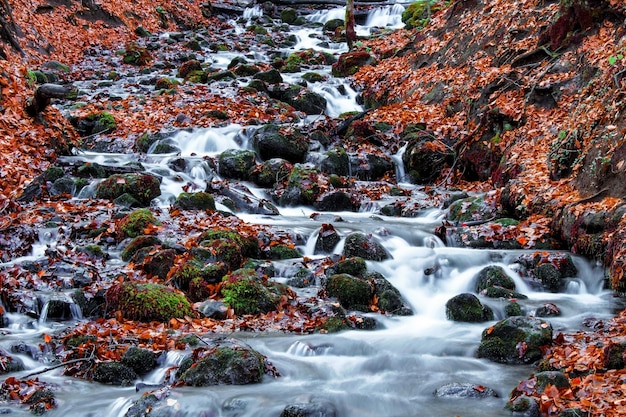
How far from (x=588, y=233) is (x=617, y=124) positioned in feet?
5.79

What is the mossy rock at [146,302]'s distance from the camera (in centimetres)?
675

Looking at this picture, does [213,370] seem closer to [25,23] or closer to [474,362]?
[474,362]

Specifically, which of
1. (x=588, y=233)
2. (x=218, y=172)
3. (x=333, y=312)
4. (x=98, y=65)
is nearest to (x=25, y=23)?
(x=98, y=65)

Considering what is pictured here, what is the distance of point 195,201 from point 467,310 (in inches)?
215

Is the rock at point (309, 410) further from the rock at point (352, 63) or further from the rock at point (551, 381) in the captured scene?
the rock at point (352, 63)

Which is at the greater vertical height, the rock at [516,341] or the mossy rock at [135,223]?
the mossy rock at [135,223]

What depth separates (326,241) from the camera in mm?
9336

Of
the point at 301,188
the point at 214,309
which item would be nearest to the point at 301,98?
the point at 301,188

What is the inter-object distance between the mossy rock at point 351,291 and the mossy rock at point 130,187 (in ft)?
16.0

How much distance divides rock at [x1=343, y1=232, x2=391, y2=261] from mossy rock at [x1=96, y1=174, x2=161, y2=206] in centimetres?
412

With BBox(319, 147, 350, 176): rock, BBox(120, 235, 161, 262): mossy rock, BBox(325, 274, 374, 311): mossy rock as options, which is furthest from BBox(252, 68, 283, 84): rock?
BBox(325, 274, 374, 311): mossy rock

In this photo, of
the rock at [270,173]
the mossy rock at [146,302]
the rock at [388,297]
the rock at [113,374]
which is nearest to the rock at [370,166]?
the rock at [270,173]

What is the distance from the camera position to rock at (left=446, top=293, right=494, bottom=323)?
7.11m

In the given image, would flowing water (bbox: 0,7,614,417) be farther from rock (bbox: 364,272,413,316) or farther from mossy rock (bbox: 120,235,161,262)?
mossy rock (bbox: 120,235,161,262)
